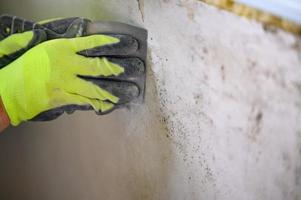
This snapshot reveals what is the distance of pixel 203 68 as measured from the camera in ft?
3.02

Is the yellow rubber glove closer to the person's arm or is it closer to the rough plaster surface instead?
the person's arm

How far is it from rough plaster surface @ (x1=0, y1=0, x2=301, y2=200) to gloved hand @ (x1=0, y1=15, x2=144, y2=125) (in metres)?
0.09

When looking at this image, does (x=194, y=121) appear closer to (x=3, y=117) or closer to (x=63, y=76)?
(x=63, y=76)

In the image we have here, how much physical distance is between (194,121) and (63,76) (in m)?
0.32

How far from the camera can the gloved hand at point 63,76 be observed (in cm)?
103

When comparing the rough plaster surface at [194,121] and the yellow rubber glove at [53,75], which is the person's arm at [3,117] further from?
the rough plaster surface at [194,121]

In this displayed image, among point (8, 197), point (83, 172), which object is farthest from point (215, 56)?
point (8, 197)

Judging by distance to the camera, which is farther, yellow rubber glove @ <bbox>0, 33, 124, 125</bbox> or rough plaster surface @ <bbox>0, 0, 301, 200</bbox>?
yellow rubber glove @ <bbox>0, 33, 124, 125</bbox>

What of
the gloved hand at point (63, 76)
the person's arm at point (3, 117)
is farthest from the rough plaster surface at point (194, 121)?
the person's arm at point (3, 117)

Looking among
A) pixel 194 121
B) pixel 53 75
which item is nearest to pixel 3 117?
pixel 53 75

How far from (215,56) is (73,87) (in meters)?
0.36

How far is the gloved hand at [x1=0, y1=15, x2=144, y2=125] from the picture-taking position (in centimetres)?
103

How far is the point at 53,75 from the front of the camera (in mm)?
1021

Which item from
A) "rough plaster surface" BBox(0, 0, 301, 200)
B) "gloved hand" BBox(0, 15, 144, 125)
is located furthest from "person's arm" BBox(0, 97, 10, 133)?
"rough plaster surface" BBox(0, 0, 301, 200)
